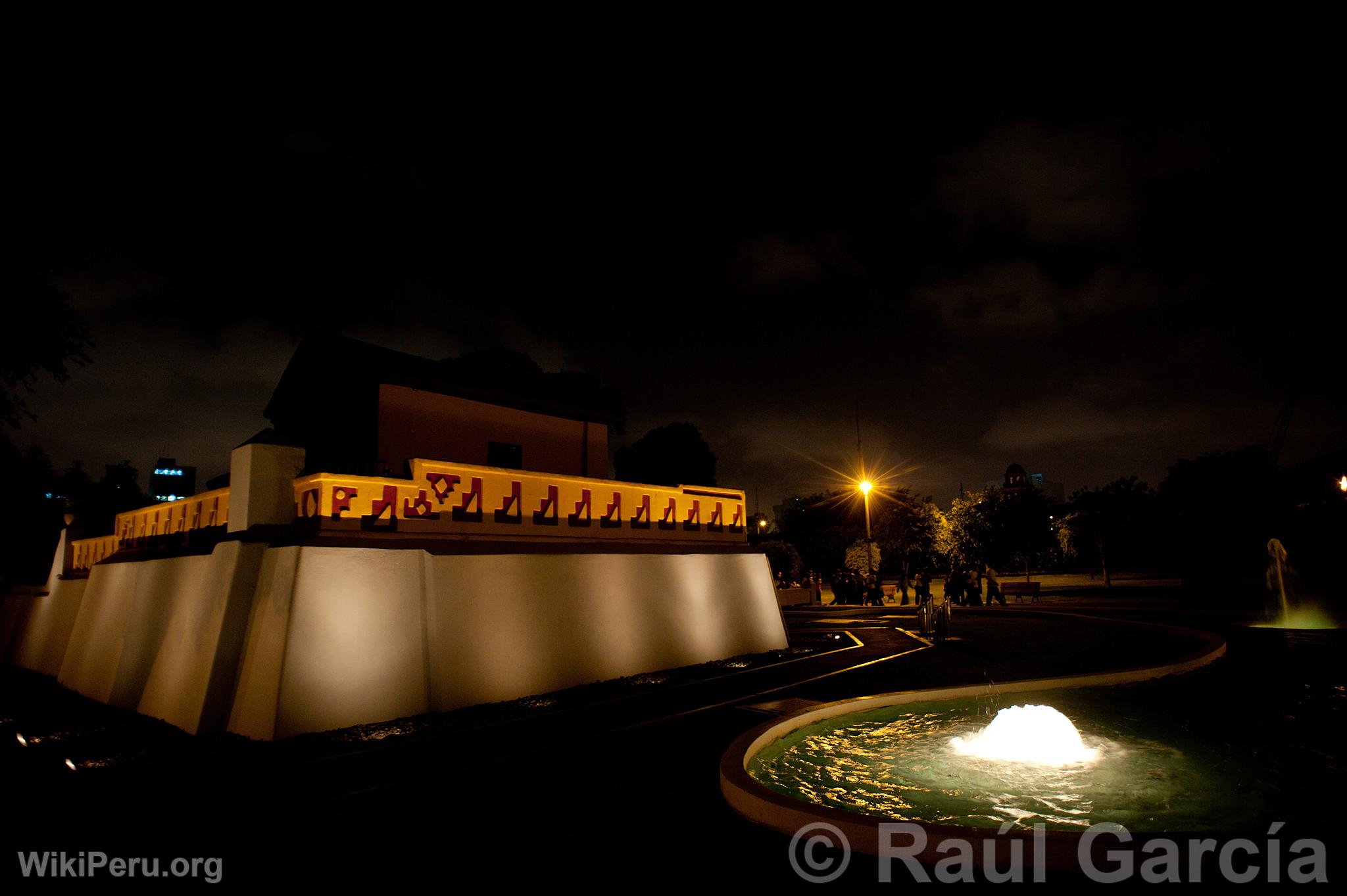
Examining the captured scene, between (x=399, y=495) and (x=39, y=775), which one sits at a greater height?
(x=399, y=495)

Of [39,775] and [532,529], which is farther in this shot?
[532,529]

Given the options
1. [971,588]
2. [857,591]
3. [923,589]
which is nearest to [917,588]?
[923,589]

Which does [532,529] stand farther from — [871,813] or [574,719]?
[871,813]

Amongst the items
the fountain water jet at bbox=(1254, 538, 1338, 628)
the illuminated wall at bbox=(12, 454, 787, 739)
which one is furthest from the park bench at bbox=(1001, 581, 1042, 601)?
the illuminated wall at bbox=(12, 454, 787, 739)

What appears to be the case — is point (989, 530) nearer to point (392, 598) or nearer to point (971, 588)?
point (971, 588)

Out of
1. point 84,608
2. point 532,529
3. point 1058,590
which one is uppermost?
point 532,529

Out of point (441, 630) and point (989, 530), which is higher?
point (989, 530)

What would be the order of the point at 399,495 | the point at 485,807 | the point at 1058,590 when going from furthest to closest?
the point at 1058,590 < the point at 399,495 < the point at 485,807

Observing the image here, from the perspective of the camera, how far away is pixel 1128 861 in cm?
486

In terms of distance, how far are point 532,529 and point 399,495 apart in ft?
9.48

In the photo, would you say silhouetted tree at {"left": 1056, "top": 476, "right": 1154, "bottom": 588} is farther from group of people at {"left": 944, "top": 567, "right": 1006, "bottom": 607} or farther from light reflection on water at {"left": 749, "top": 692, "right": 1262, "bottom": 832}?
light reflection on water at {"left": 749, "top": 692, "right": 1262, "bottom": 832}

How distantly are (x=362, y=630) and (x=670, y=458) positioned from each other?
47165mm

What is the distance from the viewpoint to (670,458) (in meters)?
57.4

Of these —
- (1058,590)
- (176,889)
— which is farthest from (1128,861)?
(1058,590)
